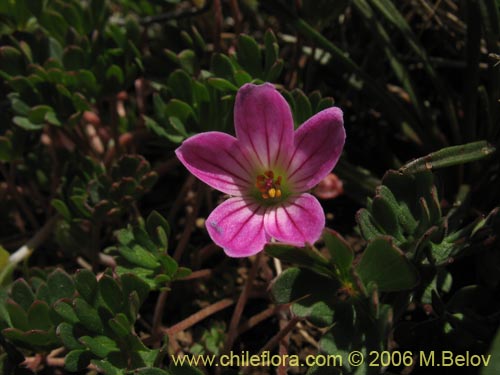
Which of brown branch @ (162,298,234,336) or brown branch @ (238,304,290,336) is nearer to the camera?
brown branch @ (162,298,234,336)

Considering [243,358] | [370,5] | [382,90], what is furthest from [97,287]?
[370,5]

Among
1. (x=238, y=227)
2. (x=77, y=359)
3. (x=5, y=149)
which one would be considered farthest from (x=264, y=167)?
(x=5, y=149)

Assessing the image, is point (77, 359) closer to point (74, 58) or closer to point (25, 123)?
point (25, 123)

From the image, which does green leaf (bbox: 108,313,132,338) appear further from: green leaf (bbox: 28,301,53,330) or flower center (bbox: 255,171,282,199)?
flower center (bbox: 255,171,282,199)

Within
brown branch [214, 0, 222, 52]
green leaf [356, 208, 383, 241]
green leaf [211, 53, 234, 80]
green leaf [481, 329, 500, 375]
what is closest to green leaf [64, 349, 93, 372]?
green leaf [356, 208, 383, 241]

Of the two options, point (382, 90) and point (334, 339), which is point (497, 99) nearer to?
point (382, 90)

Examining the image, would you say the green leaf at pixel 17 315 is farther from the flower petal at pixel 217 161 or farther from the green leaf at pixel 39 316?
the flower petal at pixel 217 161
